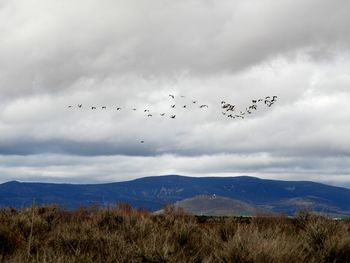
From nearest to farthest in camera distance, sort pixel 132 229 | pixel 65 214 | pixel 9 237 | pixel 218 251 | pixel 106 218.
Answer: pixel 218 251 < pixel 9 237 < pixel 132 229 < pixel 106 218 < pixel 65 214

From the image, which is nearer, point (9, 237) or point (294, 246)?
point (294, 246)

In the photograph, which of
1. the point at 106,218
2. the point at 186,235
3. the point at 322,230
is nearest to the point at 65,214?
the point at 106,218

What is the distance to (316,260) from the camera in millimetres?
10898

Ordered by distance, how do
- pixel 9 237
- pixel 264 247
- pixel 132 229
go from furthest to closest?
1. pixel 132 229
2. pixel 9 237
3. pixel 264 247

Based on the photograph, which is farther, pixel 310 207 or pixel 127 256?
pixel 310 207

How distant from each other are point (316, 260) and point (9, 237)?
23.8 ft

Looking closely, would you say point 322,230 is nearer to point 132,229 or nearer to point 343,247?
point 343,247

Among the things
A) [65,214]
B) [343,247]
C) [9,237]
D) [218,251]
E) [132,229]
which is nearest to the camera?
[218,251]

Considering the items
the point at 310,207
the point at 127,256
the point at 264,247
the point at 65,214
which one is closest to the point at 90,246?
the point at 127,256

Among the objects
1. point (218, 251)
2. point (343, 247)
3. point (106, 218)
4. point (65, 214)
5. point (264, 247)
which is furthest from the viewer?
point (65, 214)

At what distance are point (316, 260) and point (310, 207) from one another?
821 cm

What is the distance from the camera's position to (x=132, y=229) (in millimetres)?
14344

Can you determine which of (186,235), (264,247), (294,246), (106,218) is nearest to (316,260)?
(294,246)

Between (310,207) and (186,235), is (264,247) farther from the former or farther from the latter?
(310,207)
